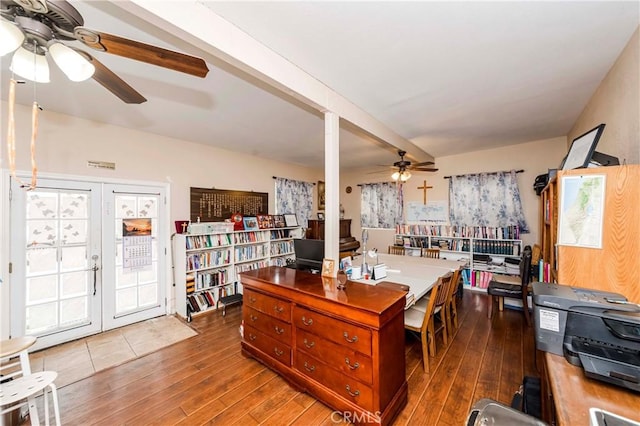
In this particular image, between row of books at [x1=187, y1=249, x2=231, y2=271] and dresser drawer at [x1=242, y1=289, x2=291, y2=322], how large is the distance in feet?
5.55

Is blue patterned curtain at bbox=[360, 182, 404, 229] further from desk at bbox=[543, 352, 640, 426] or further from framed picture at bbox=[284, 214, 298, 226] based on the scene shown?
desk at bbox=[543, 352, 640, 426]

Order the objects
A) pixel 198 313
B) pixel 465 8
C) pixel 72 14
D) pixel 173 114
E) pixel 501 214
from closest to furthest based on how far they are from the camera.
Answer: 1. pixel 72 14
2. pixel 465 8
3. pixel 173 114
4. pixel 198 313
5. pixel 501 214

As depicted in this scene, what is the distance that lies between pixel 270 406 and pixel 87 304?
285cm

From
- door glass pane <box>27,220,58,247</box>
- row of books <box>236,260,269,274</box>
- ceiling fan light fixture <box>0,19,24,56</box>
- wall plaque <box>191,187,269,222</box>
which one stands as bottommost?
row of books <box>236,260,269,274</box>

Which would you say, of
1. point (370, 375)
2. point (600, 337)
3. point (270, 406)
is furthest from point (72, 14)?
point (600, 337)

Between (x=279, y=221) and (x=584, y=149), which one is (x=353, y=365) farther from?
(x=279, y=221)

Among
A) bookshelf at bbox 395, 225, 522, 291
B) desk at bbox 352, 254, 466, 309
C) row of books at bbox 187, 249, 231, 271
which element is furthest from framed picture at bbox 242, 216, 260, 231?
bookshelf at bbox 395, 225, 522, 291

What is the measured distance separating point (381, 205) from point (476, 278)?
2.43 m

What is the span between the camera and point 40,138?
272 centimetres

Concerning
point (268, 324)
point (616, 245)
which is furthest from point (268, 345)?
point (616, 245)

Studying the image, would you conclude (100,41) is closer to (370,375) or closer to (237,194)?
(370,375)

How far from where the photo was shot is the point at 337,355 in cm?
177

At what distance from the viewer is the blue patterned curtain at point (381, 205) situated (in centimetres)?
569

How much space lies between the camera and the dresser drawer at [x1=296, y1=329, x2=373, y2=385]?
1.63 m
